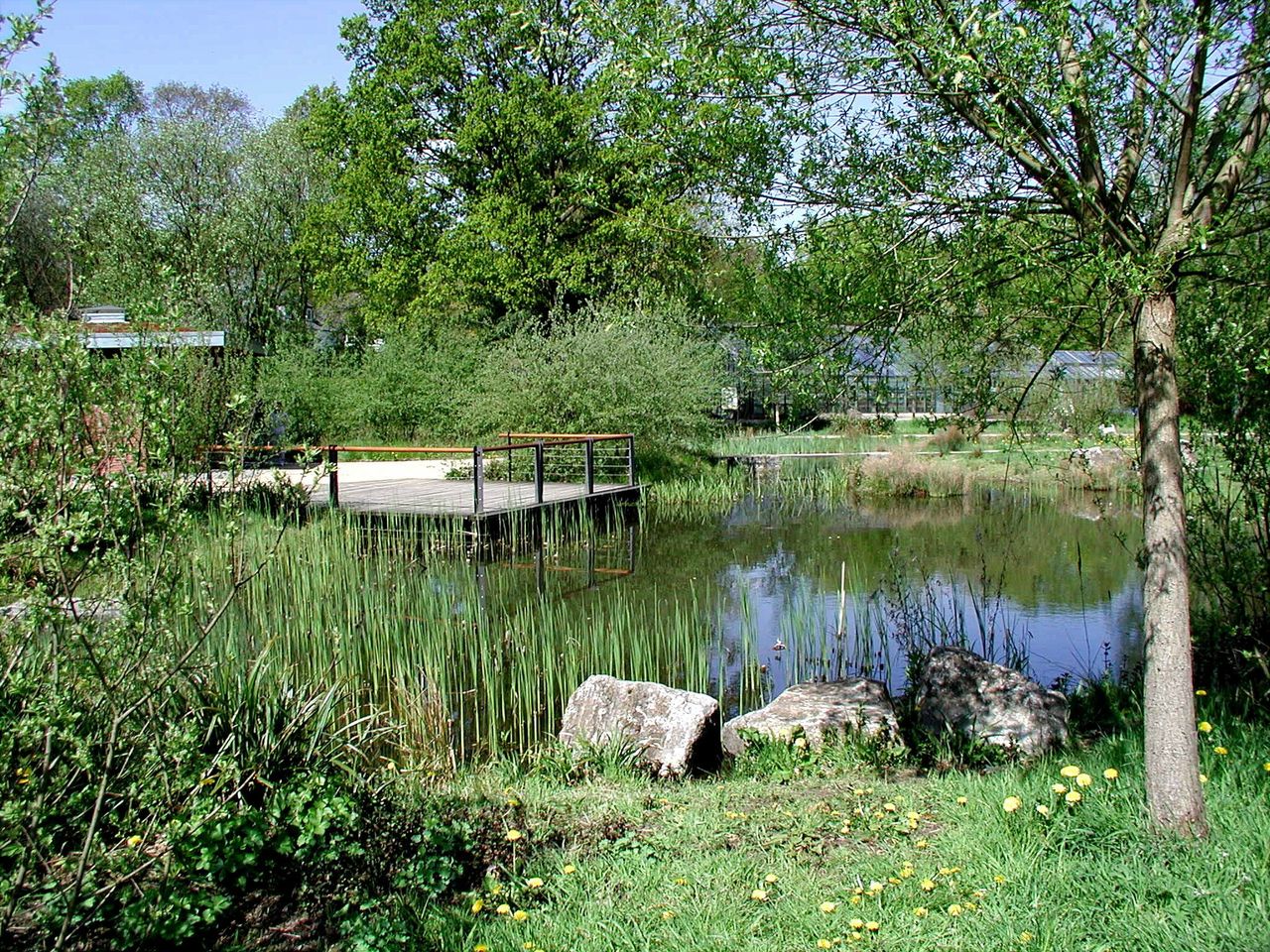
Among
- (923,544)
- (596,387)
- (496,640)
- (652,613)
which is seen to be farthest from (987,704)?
(596,387)

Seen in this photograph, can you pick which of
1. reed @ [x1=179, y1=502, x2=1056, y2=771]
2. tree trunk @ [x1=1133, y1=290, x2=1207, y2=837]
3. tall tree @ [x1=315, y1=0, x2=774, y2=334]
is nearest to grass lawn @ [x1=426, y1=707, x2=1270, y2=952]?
tree trunk @ [x1=1133, y1=290, x2=1207, y2=837]

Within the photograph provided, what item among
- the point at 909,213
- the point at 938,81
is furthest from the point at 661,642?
the point at 938,81

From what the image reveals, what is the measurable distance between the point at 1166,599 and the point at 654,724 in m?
2.96

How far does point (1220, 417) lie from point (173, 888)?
5141 mm

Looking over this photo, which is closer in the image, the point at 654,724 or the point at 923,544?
the point at 654,724

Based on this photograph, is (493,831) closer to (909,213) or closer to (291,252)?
(909,213)

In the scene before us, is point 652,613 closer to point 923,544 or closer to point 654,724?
point 654,724

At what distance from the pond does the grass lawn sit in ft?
5.55

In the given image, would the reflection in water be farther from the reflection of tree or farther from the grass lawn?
the grass lawn

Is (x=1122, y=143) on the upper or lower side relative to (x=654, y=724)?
upper

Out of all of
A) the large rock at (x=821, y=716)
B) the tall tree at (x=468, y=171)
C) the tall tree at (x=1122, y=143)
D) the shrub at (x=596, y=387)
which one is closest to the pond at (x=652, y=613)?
the large rock at (x=821, y=716)

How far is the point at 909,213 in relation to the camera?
400 cm

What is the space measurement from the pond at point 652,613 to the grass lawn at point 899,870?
1.69 m

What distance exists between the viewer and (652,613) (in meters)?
9.89
